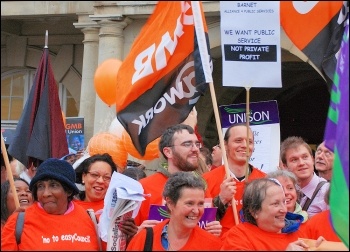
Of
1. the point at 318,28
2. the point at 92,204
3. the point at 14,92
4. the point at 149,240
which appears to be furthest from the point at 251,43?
the point at 14,92

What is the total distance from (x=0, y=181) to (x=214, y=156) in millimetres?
2935

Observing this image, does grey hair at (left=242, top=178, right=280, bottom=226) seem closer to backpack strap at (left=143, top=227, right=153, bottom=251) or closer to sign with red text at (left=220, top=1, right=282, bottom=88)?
backpack strap at (left=143, top=227, right=153, bottom=251)

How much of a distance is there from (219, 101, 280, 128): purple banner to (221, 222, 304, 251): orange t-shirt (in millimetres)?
2354

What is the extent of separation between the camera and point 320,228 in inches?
217

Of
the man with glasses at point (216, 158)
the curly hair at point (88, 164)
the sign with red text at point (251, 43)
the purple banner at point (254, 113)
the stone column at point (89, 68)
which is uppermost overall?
the stone column at point (89, 68)

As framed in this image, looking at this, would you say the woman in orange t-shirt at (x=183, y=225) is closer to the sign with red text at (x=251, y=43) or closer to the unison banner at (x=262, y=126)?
the sign with red text at (x=251, y=43)

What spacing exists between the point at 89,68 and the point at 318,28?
34.3 ft

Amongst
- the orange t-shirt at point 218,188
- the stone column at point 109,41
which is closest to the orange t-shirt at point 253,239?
the orange t-shirt at point 218,188

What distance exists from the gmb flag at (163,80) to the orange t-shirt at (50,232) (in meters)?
→ 1.07

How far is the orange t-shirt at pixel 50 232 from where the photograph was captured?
215 inches

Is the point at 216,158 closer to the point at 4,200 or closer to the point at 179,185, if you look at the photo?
the point at 4,200

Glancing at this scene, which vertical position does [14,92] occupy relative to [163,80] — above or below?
above

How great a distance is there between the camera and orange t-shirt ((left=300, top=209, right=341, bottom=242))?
5446mm

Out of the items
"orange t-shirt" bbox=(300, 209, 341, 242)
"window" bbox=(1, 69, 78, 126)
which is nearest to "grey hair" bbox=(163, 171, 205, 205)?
"orange t-shirt" bbox=(300, 209, 341, 242)
